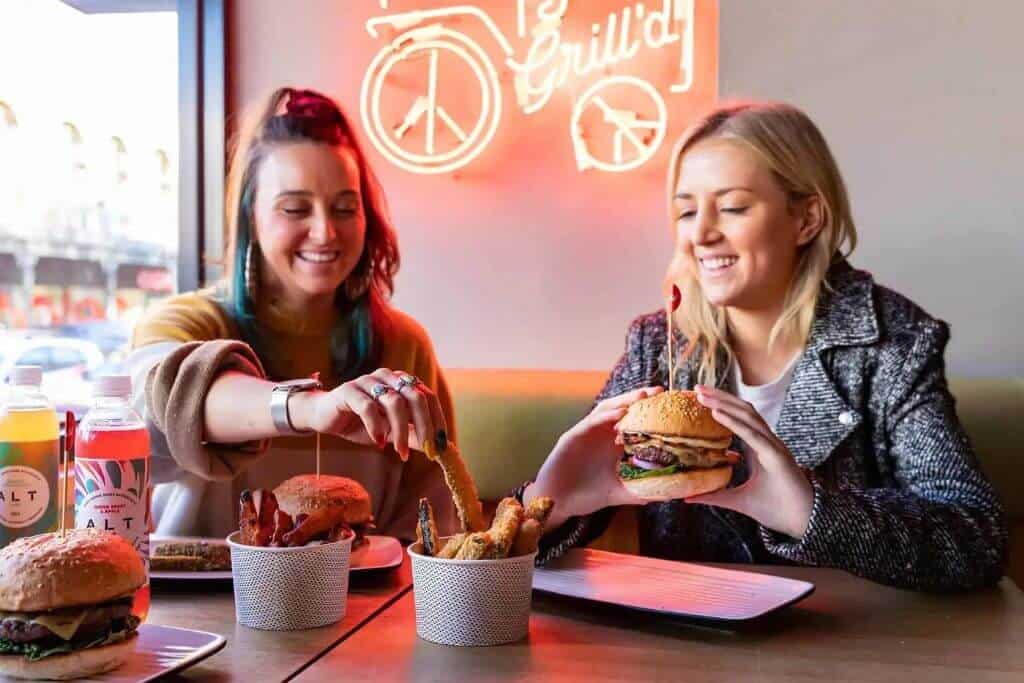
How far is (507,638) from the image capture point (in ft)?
4.22

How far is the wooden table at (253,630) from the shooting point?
3.88 feet

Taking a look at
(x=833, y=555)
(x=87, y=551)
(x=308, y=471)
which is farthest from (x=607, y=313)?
(x=87, y=551)

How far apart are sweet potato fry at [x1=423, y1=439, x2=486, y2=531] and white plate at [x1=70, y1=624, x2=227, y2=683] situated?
1.14 ft

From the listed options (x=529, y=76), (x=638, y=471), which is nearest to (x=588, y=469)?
(x=638, y=471)

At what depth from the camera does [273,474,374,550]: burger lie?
1.39 meters

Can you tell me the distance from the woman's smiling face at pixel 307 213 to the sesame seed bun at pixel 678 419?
0.81 meters

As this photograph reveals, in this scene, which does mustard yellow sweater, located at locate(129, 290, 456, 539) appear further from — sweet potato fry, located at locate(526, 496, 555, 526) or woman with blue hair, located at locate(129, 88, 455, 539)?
sweet potato fry, located at locate(526, 496, 555, 526)

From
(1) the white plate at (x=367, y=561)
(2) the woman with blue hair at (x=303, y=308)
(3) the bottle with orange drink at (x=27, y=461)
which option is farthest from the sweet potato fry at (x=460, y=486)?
(2) the woman with blue hair at (x=303, y=308)

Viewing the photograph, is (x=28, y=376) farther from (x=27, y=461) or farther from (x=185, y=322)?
(x=185, y=322)

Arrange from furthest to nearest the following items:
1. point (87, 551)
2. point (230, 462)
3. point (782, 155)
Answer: point (782, 155)
point (230, 462)
point (87, 551)

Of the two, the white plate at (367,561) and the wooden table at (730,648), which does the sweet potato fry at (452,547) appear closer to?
the wooden table at (730,648)

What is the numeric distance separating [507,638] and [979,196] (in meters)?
1.95

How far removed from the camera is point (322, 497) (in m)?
1.50

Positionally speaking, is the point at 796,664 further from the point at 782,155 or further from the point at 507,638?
the point at 782,155
